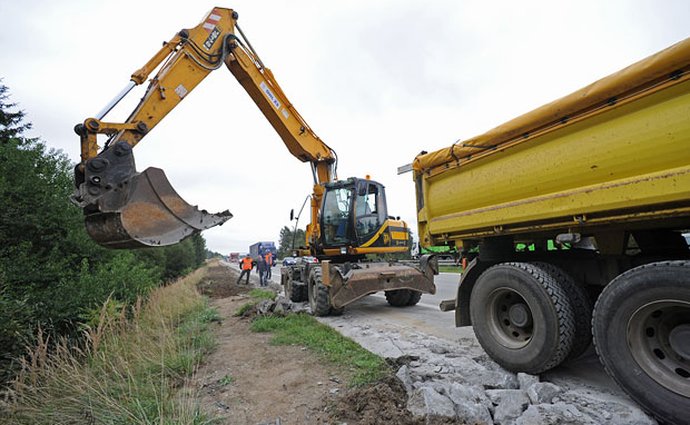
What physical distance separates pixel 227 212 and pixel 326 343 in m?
2.24

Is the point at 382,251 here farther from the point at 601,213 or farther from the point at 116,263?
the point at 116,263

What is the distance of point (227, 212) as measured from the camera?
4.48 meters

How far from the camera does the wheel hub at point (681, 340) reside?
2.33 m

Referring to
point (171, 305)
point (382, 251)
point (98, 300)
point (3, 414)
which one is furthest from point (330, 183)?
point (3, 414)

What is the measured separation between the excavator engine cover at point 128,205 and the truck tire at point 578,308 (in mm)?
3888

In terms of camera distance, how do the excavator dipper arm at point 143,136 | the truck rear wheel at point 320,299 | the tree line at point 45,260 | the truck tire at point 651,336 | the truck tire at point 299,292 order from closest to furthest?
1. the truck tire at point 651,336
2. the excavator dipper arm at point 143,136
3. the tree line at point 45,260
4. the truck rear wheel at point 320,299
5. the truck tire at point 299,292

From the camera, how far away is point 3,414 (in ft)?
10.2

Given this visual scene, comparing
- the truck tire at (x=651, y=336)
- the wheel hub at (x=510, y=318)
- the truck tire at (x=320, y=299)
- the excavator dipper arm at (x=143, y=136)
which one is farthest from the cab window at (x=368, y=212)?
the truck tire at (x=651, y=336)

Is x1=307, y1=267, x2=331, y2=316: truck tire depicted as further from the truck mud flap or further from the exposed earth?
the exposed earth

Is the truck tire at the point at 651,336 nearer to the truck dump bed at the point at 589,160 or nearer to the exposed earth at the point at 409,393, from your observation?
the exposed earth at the point at 409,393

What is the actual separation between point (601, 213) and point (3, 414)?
5.40 meters

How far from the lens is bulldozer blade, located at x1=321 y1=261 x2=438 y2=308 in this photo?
21.2 ft

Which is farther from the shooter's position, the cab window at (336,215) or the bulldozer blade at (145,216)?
the cab window at (336,215)

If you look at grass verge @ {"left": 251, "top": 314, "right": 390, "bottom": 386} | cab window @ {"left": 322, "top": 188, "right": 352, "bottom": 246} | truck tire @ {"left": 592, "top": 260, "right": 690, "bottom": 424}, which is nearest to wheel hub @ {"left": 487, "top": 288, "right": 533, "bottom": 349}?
truck tire @ {"left": 592, "top": 260, "right": 690, "bottom": 424}
